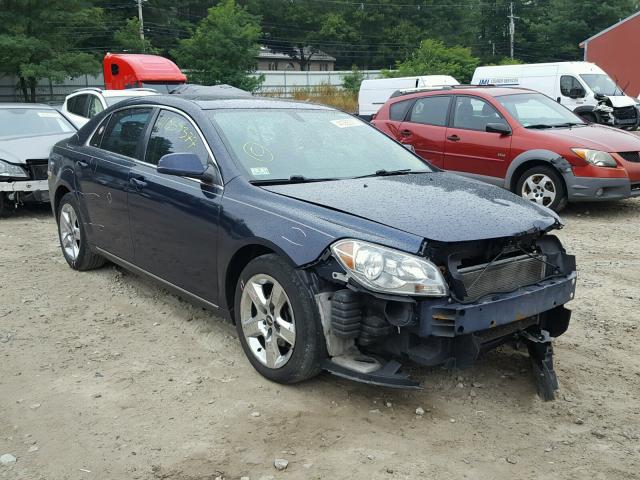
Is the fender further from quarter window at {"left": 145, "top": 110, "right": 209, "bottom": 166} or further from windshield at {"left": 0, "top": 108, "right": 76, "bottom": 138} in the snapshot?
windshield at {"left": 0, "top": 108, "right": 76, "bottom": 138}

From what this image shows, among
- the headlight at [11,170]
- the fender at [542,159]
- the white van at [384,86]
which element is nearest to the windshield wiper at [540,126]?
the fender at [542,159]

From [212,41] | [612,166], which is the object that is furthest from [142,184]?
[212,41]

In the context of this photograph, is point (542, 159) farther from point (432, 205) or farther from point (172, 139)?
point (172, 139)

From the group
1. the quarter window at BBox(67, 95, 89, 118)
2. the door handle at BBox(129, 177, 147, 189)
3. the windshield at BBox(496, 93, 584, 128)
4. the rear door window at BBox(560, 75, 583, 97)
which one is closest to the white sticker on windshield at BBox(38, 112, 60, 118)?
the quarter window at BBox(67, 95, 89, 118)

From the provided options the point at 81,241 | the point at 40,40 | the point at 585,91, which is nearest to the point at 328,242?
the point at 81,241

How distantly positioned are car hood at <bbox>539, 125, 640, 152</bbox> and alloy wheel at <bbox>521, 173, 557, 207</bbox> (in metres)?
0.51

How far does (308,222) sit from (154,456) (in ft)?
4.51

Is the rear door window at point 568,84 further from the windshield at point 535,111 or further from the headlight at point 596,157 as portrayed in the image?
the headlight at point 596,157

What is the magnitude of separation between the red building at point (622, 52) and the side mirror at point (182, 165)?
36272mm

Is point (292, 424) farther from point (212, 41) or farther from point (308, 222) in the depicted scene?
point (212, 41)

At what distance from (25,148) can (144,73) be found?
9983mm

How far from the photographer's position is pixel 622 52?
37.2 metres

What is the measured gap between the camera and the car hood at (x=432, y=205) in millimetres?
3365

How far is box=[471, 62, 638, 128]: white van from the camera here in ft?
60.4
